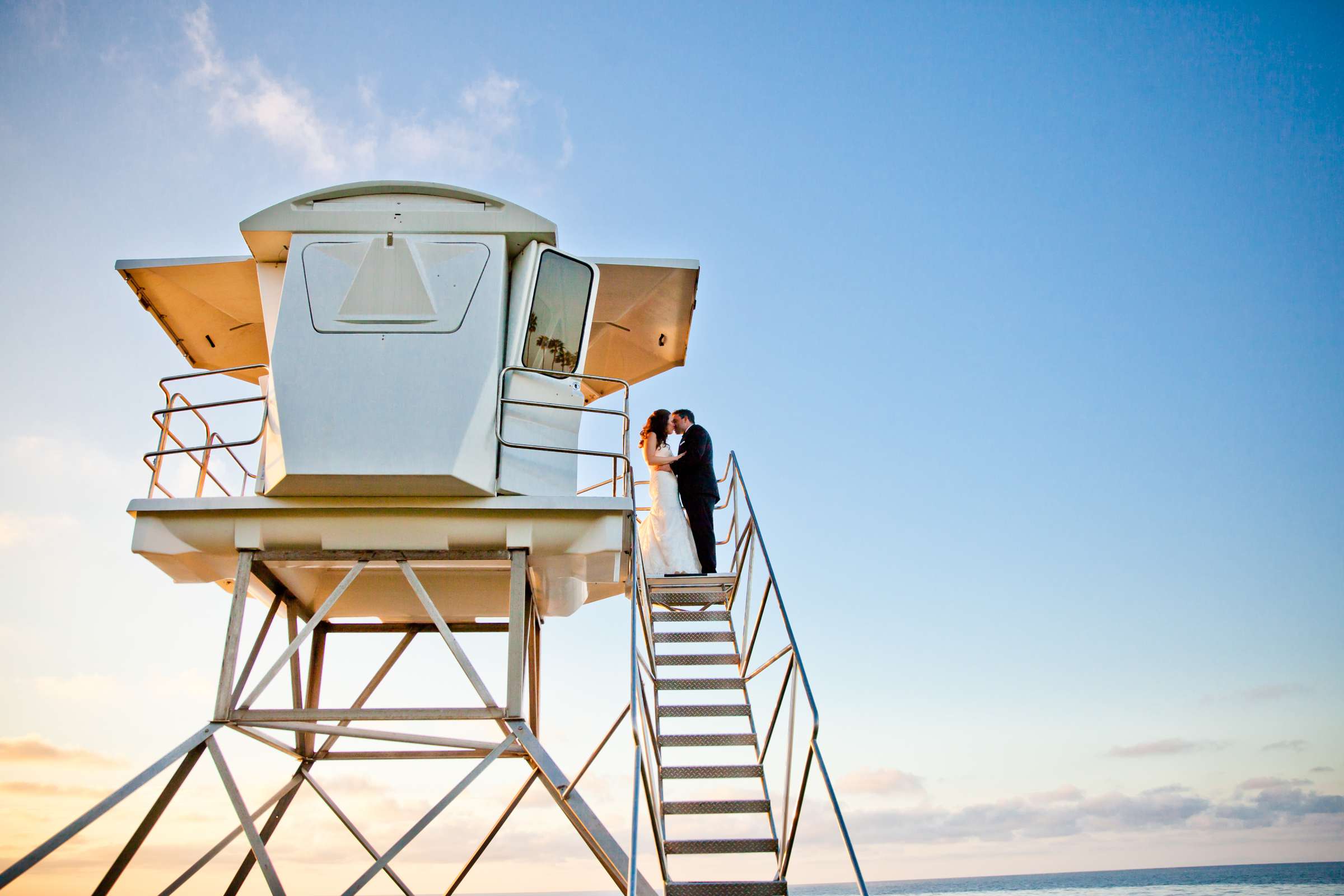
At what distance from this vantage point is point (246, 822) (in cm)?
889

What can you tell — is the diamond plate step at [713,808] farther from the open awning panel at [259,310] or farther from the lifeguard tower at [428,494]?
the open awning panel at [259,310]

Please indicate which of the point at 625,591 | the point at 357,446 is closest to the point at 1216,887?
the point at 625,591

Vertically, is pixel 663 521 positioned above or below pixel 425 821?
above

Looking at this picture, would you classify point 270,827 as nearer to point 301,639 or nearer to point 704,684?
point 301,639

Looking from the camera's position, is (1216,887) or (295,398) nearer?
(295,398)

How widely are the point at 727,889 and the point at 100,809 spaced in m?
5.32

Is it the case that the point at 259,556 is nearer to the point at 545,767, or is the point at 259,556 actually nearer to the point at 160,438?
the point at 160,438

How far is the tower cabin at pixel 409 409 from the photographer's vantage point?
941cm

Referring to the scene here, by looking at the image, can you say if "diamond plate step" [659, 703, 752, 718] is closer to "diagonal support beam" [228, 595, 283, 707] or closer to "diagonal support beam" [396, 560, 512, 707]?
"diagonal support beam" [396, 560, 512, 707]

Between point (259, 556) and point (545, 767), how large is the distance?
138 inches

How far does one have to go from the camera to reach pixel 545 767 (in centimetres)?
896

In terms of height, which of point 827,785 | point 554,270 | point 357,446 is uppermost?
point 554,270

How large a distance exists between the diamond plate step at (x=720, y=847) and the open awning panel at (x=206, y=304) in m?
7.61

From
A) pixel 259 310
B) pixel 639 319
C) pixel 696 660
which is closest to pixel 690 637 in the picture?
pixel 696 660
